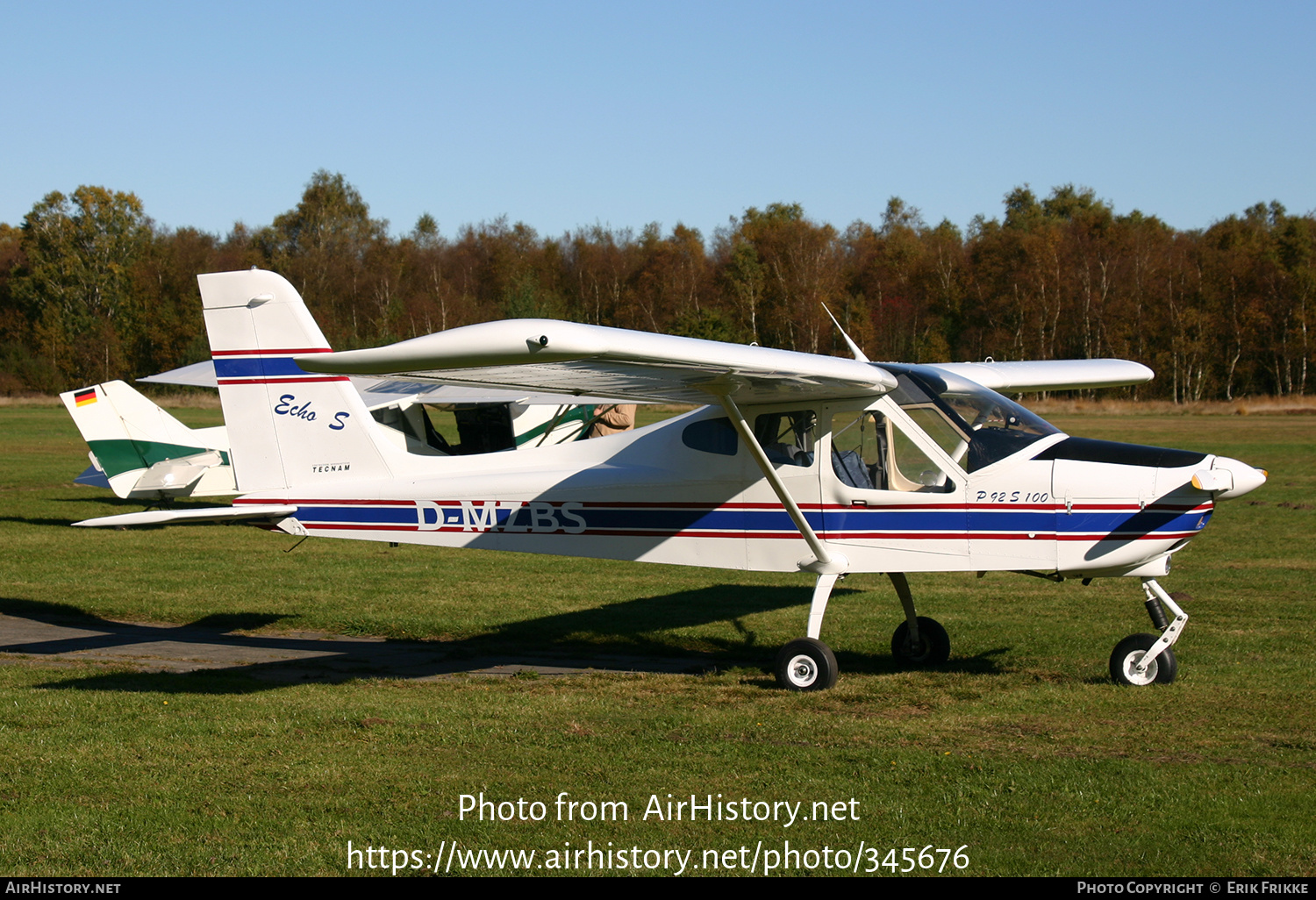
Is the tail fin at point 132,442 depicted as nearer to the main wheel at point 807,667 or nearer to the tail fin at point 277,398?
the tail fin at point 277,398

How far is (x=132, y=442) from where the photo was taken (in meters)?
18.1

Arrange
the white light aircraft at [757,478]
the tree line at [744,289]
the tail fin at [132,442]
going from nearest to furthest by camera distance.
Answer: the white light aircraft at [757,478] → the tail fin at [132,442] → the tree line at [744,289]

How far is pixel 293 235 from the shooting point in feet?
262

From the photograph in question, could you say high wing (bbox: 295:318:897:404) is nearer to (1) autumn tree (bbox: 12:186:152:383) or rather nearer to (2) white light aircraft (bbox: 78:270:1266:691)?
(2) white light aircraft (bbox: 78:270:1266:691)

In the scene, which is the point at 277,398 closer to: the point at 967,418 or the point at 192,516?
the point at 192,516

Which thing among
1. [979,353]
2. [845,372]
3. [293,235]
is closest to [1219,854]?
[845,372]

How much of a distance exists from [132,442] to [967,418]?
14735 millimetres

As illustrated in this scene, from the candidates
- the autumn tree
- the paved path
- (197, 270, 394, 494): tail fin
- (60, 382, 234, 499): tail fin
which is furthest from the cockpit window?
the autumn tree

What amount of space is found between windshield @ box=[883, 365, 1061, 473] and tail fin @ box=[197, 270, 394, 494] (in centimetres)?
424

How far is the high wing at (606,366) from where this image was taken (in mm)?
5168

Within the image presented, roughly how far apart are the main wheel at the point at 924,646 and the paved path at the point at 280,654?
1.57 m

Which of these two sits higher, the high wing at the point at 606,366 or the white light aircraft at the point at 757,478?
the high wing at the point at 606,366

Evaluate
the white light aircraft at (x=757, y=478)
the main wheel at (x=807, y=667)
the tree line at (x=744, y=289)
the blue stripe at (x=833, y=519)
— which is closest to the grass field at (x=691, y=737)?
the main wheel at (x=807, y=667)

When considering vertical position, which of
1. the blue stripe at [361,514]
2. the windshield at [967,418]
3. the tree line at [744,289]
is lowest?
A: the blue stripe at [361,514]
